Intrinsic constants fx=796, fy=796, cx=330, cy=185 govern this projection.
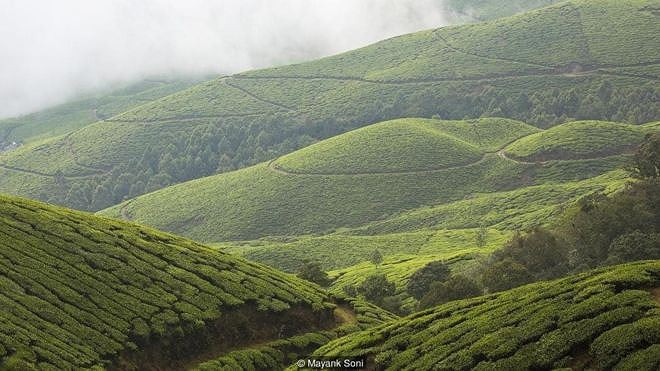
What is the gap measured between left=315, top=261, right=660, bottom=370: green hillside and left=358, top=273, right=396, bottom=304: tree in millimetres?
38274

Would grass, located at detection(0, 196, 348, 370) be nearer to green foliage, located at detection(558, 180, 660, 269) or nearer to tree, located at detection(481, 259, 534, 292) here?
tree, located at detection(481, 259, 534, 292)

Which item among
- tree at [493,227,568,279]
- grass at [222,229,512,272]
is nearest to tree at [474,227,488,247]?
grass at [222,229,512,272]

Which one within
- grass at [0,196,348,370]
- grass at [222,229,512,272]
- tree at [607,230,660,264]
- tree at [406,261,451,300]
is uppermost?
grass at [0,196,348,370]

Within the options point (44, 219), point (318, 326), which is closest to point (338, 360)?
point (318, 326)

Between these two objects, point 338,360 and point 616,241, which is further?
point 616,241

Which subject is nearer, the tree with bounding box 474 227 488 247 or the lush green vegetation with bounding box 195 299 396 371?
the lush green vegetation with bounding box 195 299 396 371

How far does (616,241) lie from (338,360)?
42.1 metres

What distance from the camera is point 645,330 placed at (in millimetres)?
38438

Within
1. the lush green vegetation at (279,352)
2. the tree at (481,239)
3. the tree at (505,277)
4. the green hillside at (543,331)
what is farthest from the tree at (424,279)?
the green hillside at (543,331)

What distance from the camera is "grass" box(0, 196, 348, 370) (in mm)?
54969

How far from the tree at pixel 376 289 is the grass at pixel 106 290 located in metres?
18.6

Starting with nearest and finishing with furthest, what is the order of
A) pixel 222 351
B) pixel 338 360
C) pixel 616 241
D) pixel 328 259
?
pixel 338 360, pixel 222 351, pixel 616 241, pixel 328 259

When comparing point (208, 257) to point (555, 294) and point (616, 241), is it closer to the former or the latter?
point (555, 294)

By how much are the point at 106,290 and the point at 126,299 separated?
1.83 metres
